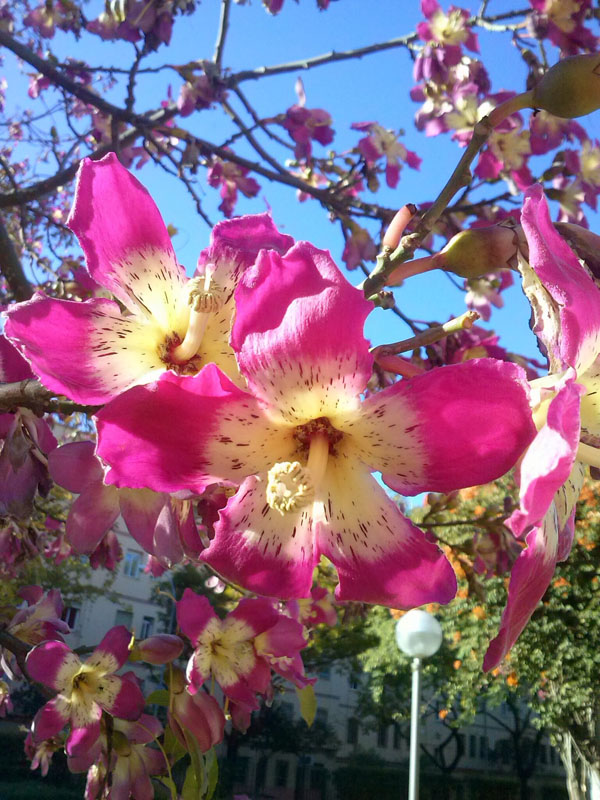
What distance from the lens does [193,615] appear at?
158cm

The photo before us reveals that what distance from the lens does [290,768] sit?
89.4 feet

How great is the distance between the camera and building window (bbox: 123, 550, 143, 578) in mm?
29013

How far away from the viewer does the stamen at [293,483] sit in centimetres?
64

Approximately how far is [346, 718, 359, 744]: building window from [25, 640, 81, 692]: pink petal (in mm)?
33172

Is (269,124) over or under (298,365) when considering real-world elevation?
over

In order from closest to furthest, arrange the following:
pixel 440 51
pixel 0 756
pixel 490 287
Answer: pixel 490 287, pixel 440 51, pixel 0 756

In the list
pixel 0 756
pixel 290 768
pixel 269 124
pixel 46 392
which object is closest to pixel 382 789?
pixel 290 768

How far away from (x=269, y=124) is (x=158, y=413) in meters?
3.55

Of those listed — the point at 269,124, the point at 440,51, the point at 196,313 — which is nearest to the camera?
the point at 196,313

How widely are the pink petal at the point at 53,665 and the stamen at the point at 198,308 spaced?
96 centimetres

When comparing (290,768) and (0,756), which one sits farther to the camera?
(290,768)

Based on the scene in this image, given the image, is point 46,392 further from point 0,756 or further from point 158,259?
point 0,756

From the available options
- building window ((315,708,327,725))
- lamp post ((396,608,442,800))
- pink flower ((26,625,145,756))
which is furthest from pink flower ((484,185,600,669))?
building window ((315,708,327,725))

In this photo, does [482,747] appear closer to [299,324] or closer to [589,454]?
[589,454]
